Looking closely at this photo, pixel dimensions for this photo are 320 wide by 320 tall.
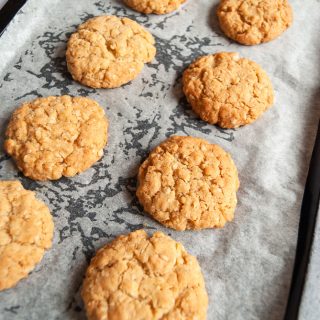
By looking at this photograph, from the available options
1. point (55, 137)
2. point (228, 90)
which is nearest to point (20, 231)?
point (55, 137)

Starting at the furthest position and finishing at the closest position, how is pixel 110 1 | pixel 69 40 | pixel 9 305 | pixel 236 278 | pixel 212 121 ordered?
pixel 110 1 → pixel 69 40 → pixel 212 121 → pixel 236 278 → pixel 9 305

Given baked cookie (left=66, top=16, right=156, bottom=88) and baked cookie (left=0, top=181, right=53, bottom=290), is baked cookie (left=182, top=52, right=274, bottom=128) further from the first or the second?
baked cookie (left=0, top=181, right=53, bottom=290)

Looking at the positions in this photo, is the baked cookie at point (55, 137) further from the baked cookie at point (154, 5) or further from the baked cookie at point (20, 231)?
the baked cookie at point (154, 5)

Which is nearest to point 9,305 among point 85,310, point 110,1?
point 85,310

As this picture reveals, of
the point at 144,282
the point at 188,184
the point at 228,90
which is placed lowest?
the point at 144,282

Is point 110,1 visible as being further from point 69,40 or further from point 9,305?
point 9,305

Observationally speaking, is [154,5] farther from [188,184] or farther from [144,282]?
[144,282]
